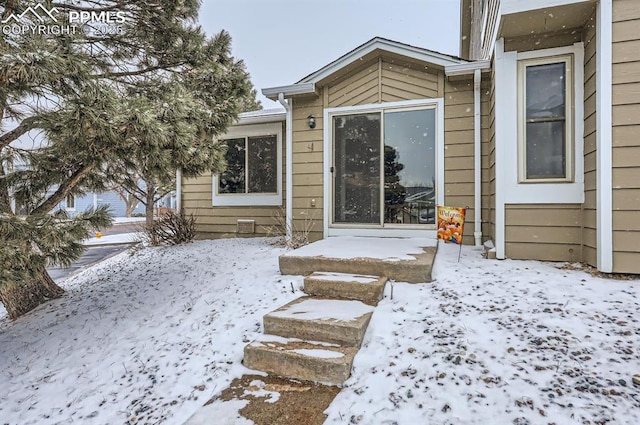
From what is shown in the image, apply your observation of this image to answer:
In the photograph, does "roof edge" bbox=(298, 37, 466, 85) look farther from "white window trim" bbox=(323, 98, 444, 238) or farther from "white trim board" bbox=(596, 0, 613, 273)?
"white trim board" bbox=(596, 0, 613, 273)

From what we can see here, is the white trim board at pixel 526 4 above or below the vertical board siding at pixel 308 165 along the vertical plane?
above

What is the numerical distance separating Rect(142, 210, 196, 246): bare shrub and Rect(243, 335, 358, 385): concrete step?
Answer: 5.33 meters

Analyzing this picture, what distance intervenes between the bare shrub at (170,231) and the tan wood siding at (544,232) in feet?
19.8

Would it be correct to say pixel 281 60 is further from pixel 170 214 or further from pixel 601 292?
pixel 601 292

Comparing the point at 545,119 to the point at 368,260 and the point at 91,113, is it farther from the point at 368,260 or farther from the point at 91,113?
the point at 91,113

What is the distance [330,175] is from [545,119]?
9.83 feet

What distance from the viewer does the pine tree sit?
2.85 meters

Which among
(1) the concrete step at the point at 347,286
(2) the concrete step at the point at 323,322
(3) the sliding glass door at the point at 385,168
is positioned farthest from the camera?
(3) the sliding glass door at the point at 385,168

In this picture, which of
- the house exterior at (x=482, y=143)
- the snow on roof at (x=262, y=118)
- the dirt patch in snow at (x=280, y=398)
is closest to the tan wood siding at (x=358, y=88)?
the house exterior at (x=482, y=143)

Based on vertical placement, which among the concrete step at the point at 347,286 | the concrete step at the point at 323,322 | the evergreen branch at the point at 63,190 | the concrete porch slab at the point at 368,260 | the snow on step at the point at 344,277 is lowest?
the concrete step at the point at 323,322

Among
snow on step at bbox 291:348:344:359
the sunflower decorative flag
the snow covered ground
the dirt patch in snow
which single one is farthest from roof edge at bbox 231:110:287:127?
the dirt patch in snow

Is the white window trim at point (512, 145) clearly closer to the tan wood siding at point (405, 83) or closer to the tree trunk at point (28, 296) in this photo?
the tan wood siding at point (405, 83)

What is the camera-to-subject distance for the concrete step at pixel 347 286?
3055 millimetres

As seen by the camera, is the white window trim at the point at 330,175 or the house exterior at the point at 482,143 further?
the white window trim at the point at 330,175
